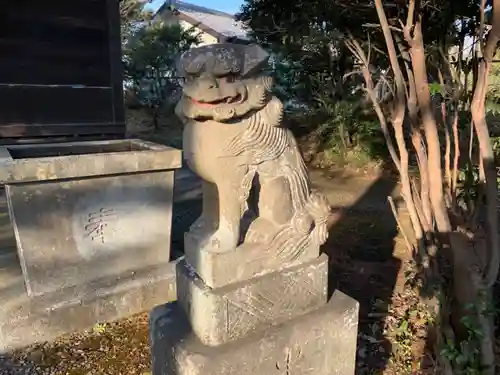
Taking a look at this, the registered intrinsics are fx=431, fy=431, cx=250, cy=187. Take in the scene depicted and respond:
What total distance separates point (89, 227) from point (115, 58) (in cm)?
333

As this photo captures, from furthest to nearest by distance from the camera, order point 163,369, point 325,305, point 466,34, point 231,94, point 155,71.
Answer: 1. point 155,71
2. point 466,34
3. point 325,305
4. point 163,369
5. point 231,94

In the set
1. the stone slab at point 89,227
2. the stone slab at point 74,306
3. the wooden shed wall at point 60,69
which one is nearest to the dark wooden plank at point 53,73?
the wooden shed wall at point 60,69

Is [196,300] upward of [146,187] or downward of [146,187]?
downward

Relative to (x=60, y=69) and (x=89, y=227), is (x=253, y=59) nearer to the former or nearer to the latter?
(x=89, y=227)

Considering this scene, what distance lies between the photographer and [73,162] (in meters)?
2.18

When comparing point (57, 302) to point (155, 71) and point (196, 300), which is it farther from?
point (155, 71)

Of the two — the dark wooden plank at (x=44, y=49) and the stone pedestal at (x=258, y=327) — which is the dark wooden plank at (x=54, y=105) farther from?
the stone pedestal at (x=258, y=327)

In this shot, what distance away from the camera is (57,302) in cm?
228

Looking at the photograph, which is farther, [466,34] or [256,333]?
[466,34]

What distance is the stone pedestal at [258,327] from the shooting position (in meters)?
1.37

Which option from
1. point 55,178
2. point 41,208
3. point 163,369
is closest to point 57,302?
point 41,208

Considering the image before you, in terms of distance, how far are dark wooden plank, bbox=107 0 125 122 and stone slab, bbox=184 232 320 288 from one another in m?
4.07

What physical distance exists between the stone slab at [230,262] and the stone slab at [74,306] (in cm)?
112

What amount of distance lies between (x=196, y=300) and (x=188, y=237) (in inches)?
8.7
